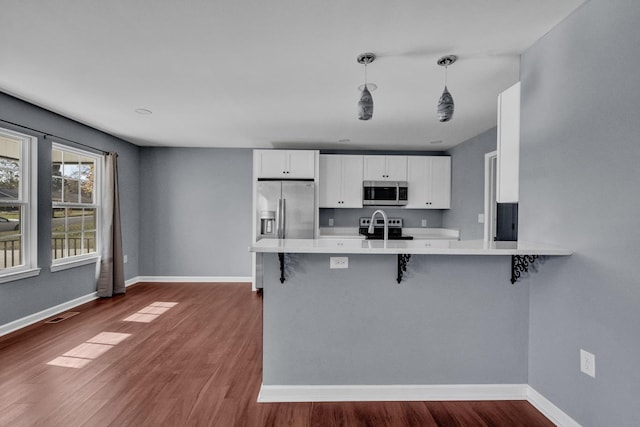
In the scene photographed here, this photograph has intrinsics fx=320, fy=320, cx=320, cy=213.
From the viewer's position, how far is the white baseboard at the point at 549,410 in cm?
181

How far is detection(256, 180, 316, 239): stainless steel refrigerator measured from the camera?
4.77 m

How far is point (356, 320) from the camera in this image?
7.01ft

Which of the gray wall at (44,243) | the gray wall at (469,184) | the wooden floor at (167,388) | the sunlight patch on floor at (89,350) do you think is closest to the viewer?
the wooden floor at (167,388)

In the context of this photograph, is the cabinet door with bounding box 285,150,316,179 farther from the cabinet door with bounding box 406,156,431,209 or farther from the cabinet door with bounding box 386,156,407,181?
the cabinet door with bounding box 406,156,431,209

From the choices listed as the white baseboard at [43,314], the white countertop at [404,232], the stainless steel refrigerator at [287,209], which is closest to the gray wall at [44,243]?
the white baseboard at [43,314]

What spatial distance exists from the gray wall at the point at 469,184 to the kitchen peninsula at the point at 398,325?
2365mm

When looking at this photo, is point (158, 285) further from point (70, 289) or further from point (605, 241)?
point (605, 241)

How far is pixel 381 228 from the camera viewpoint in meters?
5.11

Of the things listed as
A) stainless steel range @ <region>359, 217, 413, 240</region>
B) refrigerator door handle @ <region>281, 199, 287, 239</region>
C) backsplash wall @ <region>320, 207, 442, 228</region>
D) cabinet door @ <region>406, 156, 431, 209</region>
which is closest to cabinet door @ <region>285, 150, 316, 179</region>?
refrigerator door handle @ <region>281, 199, 287, 239</region>

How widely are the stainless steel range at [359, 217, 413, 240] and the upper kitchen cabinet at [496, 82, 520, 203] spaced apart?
272cm

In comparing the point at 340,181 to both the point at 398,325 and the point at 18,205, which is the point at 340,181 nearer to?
the point at 398,325

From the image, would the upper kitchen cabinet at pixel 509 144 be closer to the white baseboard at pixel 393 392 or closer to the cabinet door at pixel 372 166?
the white baseboard at pixel 393 392

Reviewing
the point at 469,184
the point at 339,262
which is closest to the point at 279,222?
the point at 339,262

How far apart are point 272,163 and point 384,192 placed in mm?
1843
